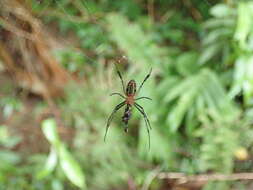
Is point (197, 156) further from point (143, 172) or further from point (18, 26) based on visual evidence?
point (18, 26)

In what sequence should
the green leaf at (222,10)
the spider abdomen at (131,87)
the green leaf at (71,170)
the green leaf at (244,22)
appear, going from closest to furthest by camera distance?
the spider abdomen at (131,87), the green leaf at (244,22), the green leaf at (71,170), the green leaf at (222,10)

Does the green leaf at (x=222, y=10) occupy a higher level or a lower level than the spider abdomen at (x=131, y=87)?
higher

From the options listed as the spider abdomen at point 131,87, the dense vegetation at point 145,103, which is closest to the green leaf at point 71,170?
the dense vegetation at point 145,103

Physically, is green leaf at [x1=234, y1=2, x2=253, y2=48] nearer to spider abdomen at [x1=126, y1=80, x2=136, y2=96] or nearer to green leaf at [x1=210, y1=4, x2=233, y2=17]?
green leaf at [x1=210, y1=4, x2=233, y2=17]

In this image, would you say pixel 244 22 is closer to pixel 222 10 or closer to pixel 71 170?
pixel 222 10

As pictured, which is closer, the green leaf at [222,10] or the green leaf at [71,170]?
the green leaf at [71,170]

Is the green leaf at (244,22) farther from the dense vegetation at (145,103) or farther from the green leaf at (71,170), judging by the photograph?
the green leaf at (71,170)

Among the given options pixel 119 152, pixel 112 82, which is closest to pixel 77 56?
pixel 112 82

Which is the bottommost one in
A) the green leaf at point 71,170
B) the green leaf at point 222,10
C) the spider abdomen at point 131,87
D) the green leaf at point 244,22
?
the spider abdomen at point 131,87

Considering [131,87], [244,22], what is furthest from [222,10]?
[131,87]
